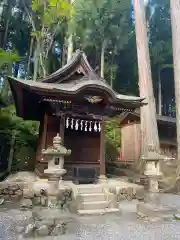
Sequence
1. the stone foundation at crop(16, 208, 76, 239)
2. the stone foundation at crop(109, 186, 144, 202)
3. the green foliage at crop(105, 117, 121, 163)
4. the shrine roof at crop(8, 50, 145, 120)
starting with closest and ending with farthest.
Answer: the stone foundation at crop(16, 208, 76, 239)
the stone foundation at crop(109, 186, 144, 202)
the shrine roof at crop(8, 50, 145, 120)
the green foliage at crop(105, 117, 121, 163)

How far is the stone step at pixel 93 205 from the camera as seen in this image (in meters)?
5.16

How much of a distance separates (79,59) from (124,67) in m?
16.1

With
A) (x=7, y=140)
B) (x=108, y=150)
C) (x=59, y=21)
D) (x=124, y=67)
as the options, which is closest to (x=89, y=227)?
(x=7, y=140)

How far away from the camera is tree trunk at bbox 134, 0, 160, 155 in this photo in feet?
32.0

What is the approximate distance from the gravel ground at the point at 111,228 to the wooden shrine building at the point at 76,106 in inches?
103

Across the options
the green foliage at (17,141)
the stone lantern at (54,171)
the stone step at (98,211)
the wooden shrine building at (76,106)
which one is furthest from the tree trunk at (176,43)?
the green foliage at (17,141)

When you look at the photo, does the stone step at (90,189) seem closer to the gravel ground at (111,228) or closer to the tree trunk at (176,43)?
the gravel ground at (111,228)

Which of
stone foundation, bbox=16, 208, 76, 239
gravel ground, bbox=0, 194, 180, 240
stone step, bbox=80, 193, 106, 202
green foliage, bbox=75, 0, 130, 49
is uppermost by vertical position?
green foliage, bbox=75, 0, 130, 49

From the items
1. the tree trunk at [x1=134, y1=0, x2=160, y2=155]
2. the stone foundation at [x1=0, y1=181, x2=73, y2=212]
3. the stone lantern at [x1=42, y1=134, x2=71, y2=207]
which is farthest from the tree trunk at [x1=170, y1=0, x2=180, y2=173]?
the stone foundation at [x1=0, y1=181, x2=73, y2=212]

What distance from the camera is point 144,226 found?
422 cm

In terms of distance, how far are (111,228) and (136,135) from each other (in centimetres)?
1070

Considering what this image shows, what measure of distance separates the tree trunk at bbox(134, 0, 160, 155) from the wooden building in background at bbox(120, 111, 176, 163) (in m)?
3.61

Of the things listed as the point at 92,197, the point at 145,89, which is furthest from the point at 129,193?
the point at 145,89

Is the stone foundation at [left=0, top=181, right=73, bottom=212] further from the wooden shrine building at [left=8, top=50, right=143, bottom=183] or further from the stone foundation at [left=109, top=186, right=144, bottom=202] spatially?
the stone foundation at [left=109, top=186, right=144, bottom=202]
